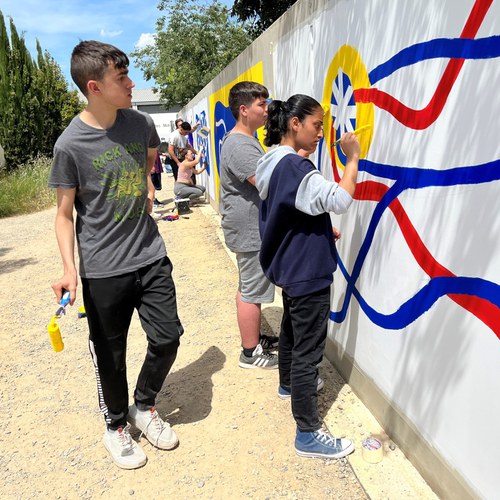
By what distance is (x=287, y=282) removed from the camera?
2184 millimetres

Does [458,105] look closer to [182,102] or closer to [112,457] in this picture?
[112,457]

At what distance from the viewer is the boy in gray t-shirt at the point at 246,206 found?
2840 mm

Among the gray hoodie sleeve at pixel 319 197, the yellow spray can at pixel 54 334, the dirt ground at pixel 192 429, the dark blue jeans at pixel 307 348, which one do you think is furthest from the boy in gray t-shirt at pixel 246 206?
the yellow spray can at pixel 54 334

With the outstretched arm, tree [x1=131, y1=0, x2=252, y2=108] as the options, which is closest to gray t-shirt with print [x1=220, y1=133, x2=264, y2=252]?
the outstretched arm

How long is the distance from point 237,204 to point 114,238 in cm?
102

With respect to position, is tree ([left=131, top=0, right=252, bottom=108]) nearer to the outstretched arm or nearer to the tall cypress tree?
the tall cypress tree

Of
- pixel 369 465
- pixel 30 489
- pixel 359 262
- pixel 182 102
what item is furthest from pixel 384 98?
pixel 182 102

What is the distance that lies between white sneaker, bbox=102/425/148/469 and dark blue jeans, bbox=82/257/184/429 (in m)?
0.06

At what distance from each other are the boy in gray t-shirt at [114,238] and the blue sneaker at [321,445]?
0.71 m

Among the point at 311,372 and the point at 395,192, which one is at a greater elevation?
the point at 395,192

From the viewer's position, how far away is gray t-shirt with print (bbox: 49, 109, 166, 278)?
6.82 feet

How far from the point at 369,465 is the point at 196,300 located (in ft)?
9.15

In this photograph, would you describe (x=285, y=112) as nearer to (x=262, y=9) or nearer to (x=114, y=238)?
(x=114, y=238)

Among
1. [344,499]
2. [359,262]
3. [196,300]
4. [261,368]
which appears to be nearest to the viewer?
[344,499]
